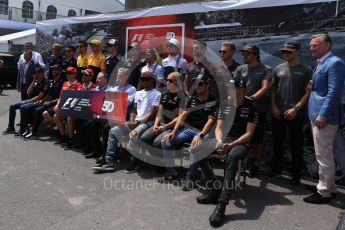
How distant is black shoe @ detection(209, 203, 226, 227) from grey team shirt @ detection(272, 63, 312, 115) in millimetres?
1809

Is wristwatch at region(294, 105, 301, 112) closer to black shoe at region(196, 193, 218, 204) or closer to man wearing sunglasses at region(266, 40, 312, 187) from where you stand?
man wearing sunglasses at region(266, 40, 312, 187)

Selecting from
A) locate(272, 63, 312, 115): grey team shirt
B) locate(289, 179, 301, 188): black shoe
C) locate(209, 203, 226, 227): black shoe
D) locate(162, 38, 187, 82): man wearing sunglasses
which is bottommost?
locate(209, 203, 226, 227): black shoe

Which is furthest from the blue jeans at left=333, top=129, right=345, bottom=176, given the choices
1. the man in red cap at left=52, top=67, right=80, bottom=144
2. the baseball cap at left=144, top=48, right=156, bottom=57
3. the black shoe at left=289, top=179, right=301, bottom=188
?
the man in red cap at left=52, top=67, right=80, bottom=144

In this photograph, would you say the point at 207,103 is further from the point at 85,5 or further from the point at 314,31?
the point at 85,5

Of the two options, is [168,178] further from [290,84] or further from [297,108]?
[290,84]

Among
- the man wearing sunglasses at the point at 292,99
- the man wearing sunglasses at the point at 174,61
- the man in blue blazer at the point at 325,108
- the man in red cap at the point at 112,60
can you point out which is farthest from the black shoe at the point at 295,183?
the man in red cap at the point at 112,60

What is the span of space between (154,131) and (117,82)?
1525mm

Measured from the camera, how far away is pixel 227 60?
5742 millimetres

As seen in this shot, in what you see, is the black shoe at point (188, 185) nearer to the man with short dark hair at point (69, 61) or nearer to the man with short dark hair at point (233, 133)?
the man with short dark hair at point (233, 133)

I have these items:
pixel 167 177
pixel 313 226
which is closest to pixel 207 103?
pixel 167 177

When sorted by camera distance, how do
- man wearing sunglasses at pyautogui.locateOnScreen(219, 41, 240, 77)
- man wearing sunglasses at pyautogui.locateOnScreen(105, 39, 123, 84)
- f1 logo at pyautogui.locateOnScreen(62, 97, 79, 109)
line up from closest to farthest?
1. man wearing sunglasses at pyautogui.locateOnScreen(219, 41, 240, 77)
2. f1 logo at pyautogui.locateOnScreen(62, 97, 79, 109)
3. man wearing sunglasses at pyautogui.locateOnScreen(105, 39, 123, 84)

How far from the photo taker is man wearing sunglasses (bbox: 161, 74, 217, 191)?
5035 mm

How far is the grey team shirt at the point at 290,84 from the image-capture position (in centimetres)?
507

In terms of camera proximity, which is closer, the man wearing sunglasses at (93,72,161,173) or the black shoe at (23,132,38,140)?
the man wearing sunglasses at (93,72,161,173)
